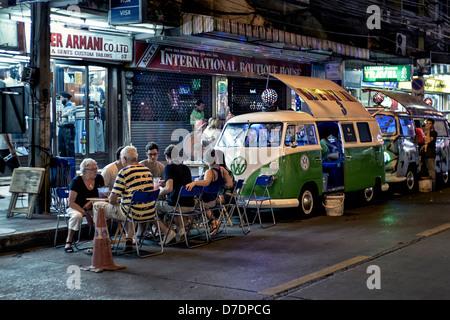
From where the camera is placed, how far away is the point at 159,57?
17.0m

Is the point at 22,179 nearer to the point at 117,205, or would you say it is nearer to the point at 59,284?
the point at 117,205

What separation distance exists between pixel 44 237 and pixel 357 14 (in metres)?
18.5

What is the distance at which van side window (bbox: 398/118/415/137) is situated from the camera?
1588 centimetres

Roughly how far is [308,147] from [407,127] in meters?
5.08

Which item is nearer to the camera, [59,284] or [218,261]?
[59,284]

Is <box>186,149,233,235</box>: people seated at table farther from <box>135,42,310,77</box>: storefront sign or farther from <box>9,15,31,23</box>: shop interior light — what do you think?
<box>135,42,310,77</box>: storefront sign

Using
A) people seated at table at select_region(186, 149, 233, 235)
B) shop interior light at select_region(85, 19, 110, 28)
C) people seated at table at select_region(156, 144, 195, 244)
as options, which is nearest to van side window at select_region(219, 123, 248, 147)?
people seated at table at select_region(186, 149, 233, 235)

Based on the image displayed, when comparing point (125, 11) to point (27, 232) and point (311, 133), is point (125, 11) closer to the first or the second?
point (311, 133)

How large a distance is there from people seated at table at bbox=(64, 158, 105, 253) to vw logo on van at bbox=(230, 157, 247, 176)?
3.33m

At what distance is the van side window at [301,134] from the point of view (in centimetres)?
1193

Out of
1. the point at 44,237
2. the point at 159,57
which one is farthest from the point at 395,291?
the point at 159,57

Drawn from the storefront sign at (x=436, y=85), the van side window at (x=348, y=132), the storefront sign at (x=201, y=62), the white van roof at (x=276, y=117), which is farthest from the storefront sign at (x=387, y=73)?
the white van roof at (x=276, y=117)
